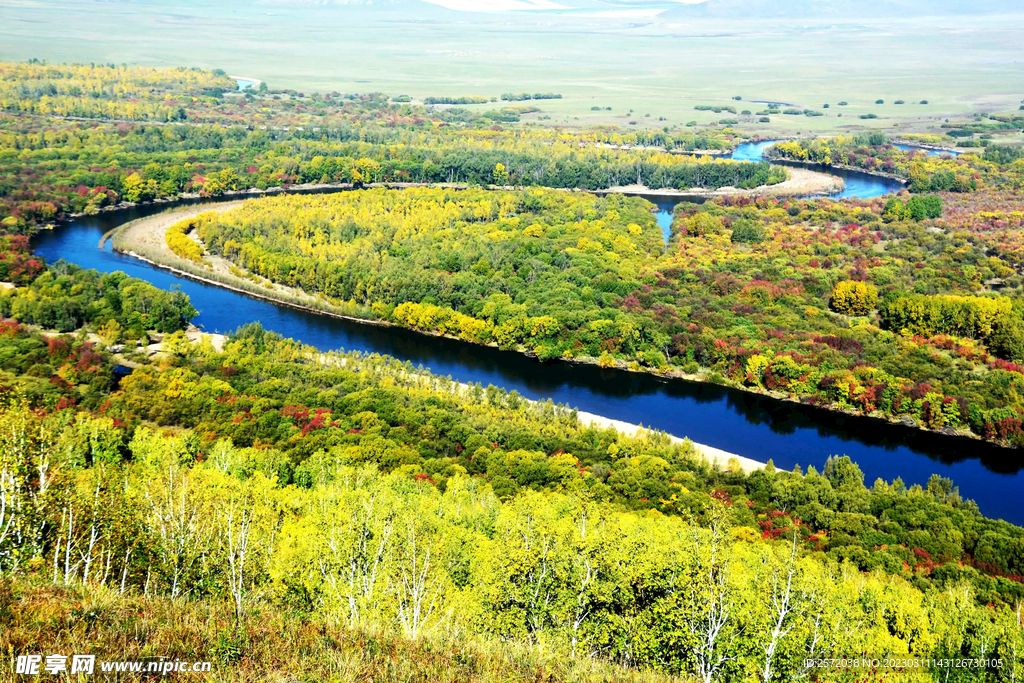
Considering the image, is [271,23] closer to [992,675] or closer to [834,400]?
[834,400]

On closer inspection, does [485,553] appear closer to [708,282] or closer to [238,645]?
[238,645]

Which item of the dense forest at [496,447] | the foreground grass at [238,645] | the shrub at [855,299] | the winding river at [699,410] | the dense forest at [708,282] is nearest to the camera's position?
the foreground grass at [238,645]

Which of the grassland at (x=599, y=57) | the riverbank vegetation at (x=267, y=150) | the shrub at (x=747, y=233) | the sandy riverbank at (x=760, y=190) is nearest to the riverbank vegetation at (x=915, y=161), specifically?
the sandy riverbank at (x=760, y=190)

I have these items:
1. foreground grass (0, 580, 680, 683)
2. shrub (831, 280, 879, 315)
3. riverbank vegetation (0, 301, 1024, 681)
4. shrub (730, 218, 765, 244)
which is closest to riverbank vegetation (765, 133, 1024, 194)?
shrub (730, 218, 765, 244)

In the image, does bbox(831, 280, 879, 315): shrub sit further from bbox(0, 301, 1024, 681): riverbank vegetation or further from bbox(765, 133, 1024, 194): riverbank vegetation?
bbox(765, 133, 1024, 194): riverbank vegetation

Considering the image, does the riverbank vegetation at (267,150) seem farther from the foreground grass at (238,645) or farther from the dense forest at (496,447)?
the foreground grass at (238,645)

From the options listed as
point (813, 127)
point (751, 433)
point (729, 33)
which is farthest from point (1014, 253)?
point (729, 33)
